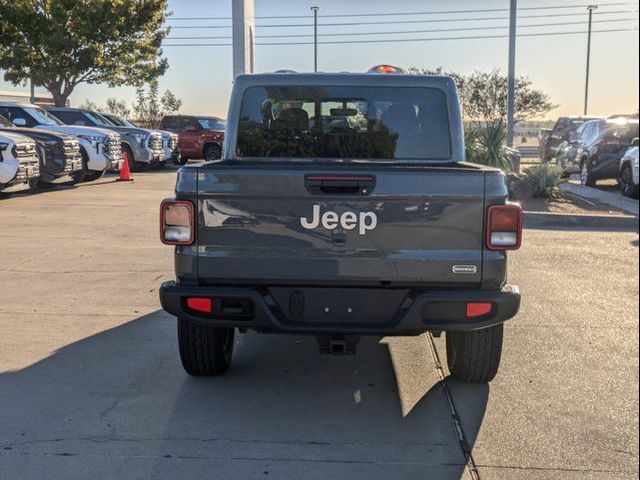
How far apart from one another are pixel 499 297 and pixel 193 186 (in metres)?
1.77

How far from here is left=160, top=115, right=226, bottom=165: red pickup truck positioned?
24.0 m

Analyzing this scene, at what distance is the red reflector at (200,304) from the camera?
12.5 ft

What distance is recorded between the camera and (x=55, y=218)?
11.0m

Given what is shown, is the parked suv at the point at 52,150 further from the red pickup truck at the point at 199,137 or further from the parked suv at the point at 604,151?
the parked suv at the point at 604,151

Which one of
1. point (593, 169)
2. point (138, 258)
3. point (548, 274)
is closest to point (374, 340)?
point (548, 274)


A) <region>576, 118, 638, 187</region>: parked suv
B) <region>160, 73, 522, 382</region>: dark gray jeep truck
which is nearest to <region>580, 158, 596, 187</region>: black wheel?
<region>576, 118, 638, 187</region>: parked suv

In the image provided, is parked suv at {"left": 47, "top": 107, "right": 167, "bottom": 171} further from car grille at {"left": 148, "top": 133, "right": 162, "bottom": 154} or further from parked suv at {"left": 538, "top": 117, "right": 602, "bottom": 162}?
parked suv at {"left": 538, "top": 117, "right": 602, "bottom": 162}

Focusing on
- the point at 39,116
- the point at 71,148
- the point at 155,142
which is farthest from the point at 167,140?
the point at 71,148

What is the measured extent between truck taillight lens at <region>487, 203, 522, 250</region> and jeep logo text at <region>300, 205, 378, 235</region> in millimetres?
617

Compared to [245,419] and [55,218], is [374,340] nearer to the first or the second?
[245,419]

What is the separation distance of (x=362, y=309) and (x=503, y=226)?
34.6 inches

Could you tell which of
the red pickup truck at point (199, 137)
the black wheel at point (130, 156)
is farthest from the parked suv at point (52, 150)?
the red pickup truck at point (199, 137)

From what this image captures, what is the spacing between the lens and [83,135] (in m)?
16.3

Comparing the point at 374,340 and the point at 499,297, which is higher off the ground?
the point at 499,297
